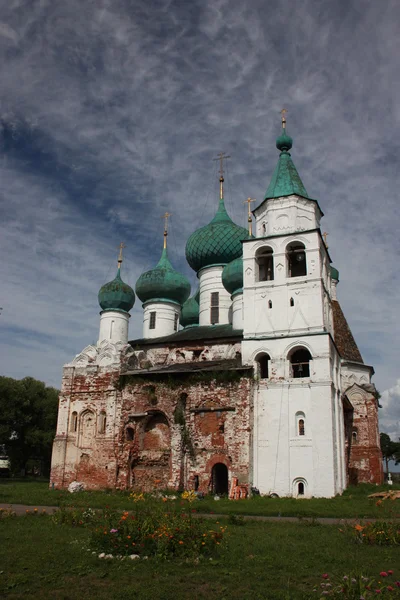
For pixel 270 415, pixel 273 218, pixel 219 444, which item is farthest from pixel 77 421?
pixel 273 218

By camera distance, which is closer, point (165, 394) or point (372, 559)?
point (372, 559)

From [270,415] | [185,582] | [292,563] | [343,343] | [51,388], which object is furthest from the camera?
[51,388]

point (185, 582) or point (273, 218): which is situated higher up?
point (273, 218)

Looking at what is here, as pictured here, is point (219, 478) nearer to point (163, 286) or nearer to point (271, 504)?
point (271, 504)

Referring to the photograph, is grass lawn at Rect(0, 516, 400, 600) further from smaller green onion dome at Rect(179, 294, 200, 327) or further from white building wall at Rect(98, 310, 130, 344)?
smaller green onion dome at Rect(179, 294, 200, 327)

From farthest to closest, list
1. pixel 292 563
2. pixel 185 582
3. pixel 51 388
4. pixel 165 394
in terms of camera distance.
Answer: pixel 51 388
pixel 165 394
pixel 292 563
pixel 185 582

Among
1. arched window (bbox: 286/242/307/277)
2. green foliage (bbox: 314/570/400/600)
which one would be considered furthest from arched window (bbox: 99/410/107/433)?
green foliage (bbox: 314/570/400/600)

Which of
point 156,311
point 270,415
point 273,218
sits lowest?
point 270,415

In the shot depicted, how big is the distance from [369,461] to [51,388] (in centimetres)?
2093

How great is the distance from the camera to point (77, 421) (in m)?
22.8

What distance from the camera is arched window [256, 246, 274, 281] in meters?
23.0

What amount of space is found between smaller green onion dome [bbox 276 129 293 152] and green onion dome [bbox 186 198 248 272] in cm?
491

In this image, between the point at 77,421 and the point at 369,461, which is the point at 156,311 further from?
the point at 369,461

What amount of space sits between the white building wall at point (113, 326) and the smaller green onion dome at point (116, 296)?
30 cm
